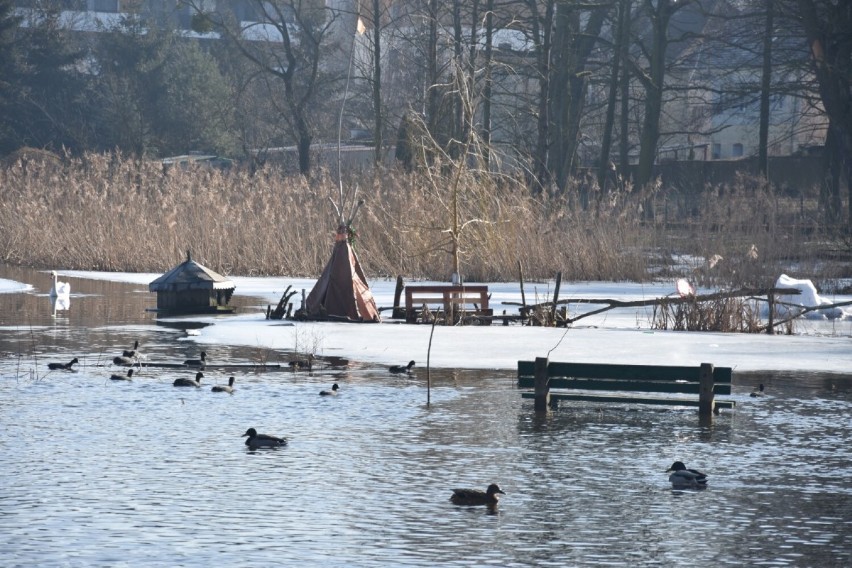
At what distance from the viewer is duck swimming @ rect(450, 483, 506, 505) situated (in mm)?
8352

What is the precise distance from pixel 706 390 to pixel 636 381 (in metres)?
0.65

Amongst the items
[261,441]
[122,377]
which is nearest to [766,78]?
[122,377]

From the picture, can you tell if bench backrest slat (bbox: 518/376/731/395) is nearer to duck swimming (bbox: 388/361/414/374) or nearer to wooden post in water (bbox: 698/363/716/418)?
wooden post in water (bbox: 698/363/716/418)

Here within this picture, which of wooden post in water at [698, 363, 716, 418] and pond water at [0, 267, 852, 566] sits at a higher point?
wooden post in water at [698, 363, 716, 418]

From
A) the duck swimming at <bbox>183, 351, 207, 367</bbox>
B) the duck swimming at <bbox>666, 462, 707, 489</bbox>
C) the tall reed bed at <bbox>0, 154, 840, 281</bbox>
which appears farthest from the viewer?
the tall reed bed at <bbox>0, 154, 840, 281</bbox>

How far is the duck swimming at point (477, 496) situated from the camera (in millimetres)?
8352

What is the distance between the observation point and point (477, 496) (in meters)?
8.37

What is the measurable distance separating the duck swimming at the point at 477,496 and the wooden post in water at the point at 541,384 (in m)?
3.63

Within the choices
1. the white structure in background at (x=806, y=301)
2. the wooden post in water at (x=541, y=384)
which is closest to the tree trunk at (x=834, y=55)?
the white structure in background at (x=806, y=301)

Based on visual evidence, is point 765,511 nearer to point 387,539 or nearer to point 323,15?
A: point 387,539

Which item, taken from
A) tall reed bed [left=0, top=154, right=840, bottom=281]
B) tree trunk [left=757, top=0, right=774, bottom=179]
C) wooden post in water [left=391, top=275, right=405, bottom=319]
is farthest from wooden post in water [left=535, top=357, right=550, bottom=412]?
tree trunk [left=757, top=0, right=774, bottom=179]

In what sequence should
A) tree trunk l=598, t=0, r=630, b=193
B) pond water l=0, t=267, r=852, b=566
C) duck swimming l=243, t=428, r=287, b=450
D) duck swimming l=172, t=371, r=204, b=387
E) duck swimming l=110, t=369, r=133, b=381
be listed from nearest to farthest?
pond water l=0, t=267, r=852, b=566 → duck swimming l=243, t=428, r=287, b=450 → duck swimming l=172, t=371, r=204, b=387 → duck swimming l=110, t=369, r=133, b=381 → tree trunk l=598, t=0, r=630, b=193

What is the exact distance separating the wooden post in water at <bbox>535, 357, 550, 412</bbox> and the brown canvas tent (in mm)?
7167

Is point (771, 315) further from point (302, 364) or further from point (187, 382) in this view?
point (187, 382)
